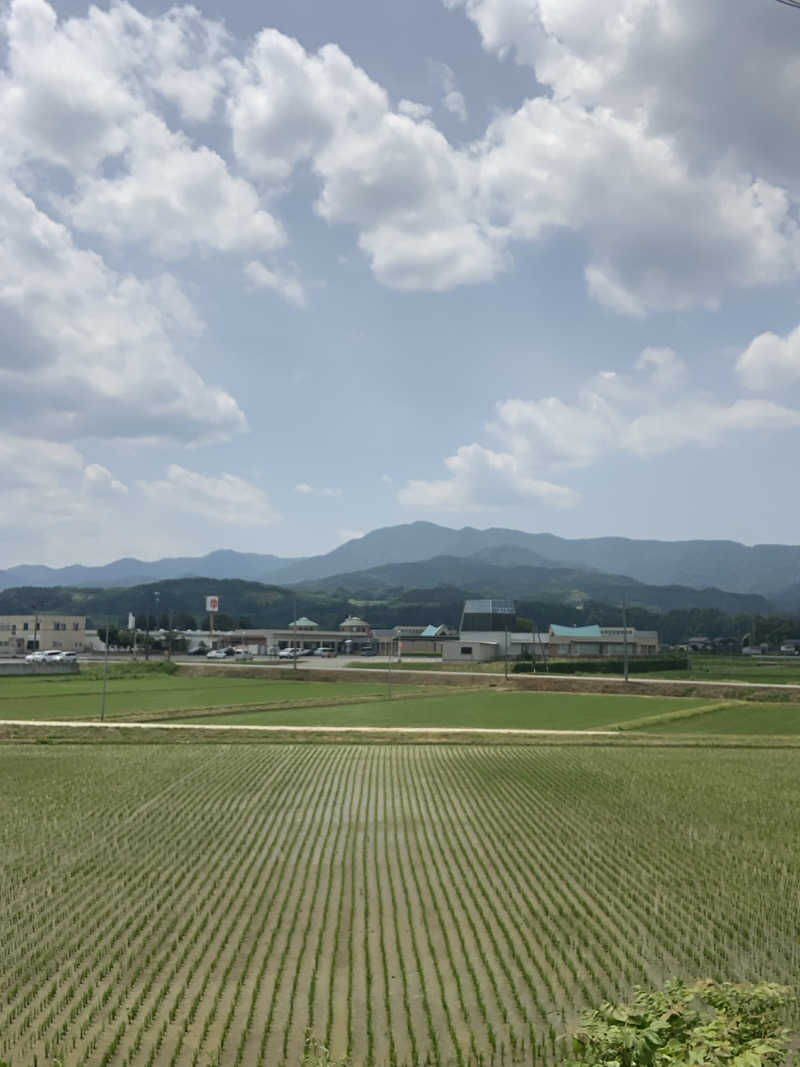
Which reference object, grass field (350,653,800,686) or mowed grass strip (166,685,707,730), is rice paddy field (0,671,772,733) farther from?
grass field (350,653,800,686)

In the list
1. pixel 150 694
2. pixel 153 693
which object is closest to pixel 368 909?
pixel 150 694

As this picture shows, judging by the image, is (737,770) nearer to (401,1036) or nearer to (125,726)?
(401,1036)

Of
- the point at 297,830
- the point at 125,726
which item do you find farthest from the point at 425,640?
the point at 297,830

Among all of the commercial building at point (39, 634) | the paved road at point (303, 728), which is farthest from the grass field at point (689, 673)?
the commercial building at point (39, 634)

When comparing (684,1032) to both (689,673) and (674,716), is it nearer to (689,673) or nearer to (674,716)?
(674,716)

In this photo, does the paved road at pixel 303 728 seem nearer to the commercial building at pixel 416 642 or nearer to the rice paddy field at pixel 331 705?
the rice paddy field at pixel 331 705
